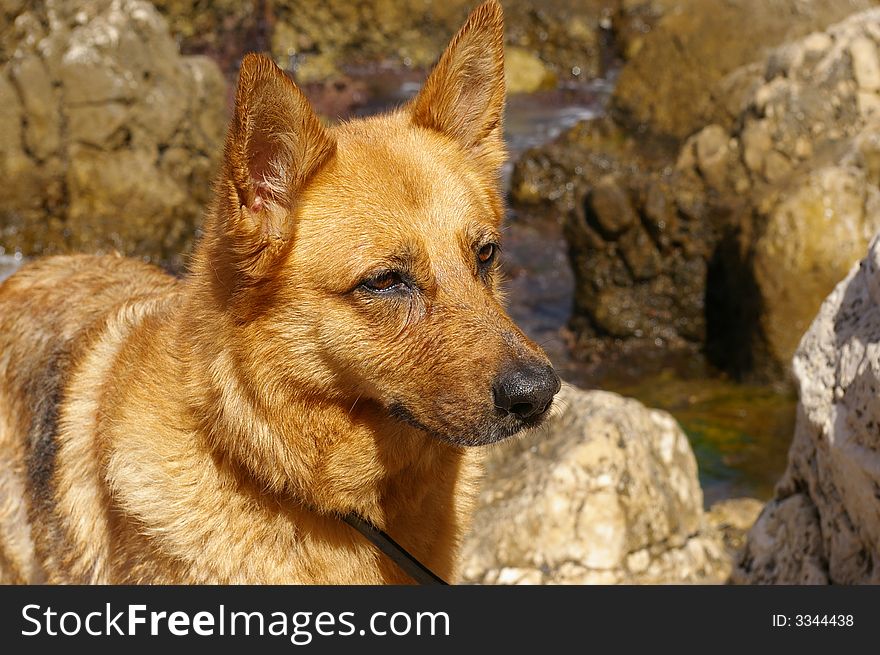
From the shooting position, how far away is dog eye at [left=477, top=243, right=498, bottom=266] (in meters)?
3.92

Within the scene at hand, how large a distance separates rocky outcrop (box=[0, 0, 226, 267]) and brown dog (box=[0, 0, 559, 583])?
8528mm

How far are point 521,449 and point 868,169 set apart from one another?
5.28 meters

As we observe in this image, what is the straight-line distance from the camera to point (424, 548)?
13.3ft

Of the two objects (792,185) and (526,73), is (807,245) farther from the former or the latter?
(526,73)

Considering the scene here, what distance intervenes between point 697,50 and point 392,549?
1359 cm

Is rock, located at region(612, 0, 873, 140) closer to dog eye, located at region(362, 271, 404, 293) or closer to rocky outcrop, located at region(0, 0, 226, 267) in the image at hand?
rocky outcrop, located at region(0, 0, 226, 267)

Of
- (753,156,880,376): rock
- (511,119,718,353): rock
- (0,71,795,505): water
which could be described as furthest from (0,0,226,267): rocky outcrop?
(753,156,880,376): rock

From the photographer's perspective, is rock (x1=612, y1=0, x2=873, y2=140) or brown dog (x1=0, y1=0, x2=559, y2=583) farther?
rock (x1=612, y1=0, x2=873, y2=140)

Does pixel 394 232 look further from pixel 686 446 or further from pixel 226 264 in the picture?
pixel 686 446

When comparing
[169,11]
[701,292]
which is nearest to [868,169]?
[701,292]

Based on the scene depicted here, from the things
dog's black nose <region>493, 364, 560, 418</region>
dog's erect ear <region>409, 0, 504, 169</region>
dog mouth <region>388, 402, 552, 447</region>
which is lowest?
dog mouth <region>388, 402, 552, 447</region>

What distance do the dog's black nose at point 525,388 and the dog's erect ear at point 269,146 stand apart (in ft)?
3.02

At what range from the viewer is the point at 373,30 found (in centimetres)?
2205

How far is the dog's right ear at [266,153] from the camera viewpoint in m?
3.34
